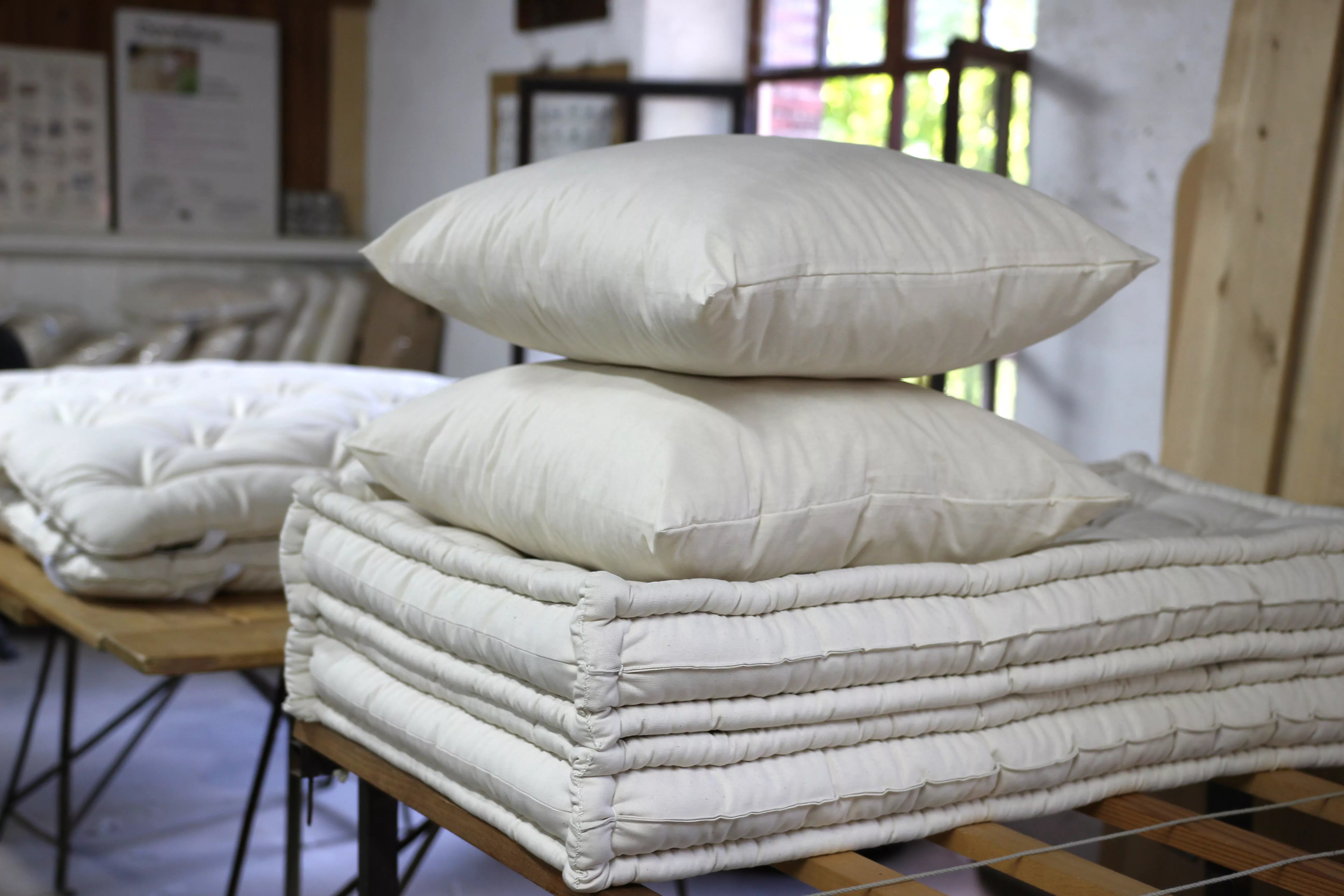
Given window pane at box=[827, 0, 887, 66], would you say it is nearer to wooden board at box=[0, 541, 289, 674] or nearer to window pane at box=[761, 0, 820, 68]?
window pane at box=[761, 0, 820, 68]

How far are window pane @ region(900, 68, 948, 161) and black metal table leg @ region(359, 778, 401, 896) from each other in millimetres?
3081

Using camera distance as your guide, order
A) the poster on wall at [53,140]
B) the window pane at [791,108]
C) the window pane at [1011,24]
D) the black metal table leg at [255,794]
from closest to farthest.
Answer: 1. the black metal table leg at [255,794]
2. the window pane at [1011,24]
3. the window pane at [791,108]
4. the poster on wall at [53,140]

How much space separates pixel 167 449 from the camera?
167 centimetres

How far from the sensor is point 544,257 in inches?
38.6

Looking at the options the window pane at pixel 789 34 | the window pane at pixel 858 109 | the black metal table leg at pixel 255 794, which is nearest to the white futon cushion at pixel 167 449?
the black metal table leg at pixel 255 794

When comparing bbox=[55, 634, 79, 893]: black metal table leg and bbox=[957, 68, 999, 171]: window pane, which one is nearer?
bbox=[55, 634, 79, 893]: black metal table leg

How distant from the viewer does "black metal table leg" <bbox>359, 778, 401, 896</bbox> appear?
1.10 m

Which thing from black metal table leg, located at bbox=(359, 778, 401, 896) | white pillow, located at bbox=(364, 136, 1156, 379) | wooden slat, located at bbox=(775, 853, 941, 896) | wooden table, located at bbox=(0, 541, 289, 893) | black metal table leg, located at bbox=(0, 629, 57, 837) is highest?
white pillow, located at bbox=(364, 136, 1156, 379)

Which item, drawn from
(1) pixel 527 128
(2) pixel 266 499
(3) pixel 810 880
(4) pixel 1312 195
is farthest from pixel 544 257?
(1) pixel 527 128

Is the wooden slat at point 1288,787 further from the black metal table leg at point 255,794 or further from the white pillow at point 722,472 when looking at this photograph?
the black metal table leg at point 255,794

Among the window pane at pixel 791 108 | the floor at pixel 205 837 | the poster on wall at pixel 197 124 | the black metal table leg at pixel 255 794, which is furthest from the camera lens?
the poster on wall at pixel 197 124

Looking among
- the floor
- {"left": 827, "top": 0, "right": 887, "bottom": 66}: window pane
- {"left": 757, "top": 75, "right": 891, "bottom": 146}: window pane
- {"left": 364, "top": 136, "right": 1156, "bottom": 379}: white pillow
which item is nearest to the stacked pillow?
{"left": 364, "top": 136, "right": 1156, "bottom": 379}: white pillow

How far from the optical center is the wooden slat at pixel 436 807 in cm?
85

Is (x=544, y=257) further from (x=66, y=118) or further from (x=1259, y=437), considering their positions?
(x=66, y=118)
